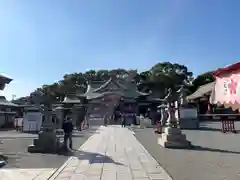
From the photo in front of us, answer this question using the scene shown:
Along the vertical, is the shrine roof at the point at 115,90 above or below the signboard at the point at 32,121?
above

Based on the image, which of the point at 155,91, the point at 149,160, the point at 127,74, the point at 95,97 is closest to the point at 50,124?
the point at 149,160

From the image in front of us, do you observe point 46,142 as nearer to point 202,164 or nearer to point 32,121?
point 202,164

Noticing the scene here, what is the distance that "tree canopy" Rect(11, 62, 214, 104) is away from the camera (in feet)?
216

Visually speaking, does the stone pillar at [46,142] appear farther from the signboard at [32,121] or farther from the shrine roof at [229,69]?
the signboard at [32,121]

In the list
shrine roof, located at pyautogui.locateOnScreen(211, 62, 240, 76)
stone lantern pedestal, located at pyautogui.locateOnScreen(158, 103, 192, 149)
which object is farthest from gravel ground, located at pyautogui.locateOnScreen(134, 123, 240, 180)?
shrine roof, located at pyautogui.locateOnScreen(211, 62, 240, 76)

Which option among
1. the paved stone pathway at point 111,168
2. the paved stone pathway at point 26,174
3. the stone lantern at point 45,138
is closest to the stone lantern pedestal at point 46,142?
the stone lantern at point 45,138

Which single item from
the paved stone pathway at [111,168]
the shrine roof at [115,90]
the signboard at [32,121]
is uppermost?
the shrine roof at [115,90]

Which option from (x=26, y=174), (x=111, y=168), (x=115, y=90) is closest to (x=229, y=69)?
(x=111, y=168)

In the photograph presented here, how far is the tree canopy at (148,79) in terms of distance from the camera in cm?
6588

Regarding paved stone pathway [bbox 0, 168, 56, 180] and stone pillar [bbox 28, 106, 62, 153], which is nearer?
paved stone pathway [bbox 0, 168, 56, 180]

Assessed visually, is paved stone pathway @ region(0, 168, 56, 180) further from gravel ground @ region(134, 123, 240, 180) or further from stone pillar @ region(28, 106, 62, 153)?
stone pillar @ region(28, 106, 62, 153)

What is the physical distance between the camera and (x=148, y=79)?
70.8m

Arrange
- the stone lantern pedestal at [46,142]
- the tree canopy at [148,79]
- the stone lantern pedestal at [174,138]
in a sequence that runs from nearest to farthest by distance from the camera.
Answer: the stone lantern pedestal at [46,142] < the stone lantern pedestal at [174,138] < the tree canopy at [148,79]

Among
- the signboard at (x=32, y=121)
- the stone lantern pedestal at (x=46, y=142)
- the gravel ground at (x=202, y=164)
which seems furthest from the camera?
the signboard at (x=32, y=121)
